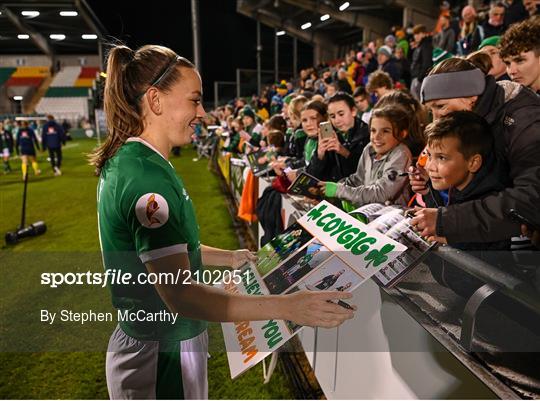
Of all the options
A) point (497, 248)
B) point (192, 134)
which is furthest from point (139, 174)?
point (497, 248)

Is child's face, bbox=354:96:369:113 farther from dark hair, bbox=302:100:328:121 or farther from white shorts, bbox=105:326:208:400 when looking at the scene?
white shorts, bbox=105:326:208:400

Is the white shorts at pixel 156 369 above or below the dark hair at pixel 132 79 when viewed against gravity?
below

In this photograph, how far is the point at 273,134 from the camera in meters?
5.02

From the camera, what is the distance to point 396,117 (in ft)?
8.19

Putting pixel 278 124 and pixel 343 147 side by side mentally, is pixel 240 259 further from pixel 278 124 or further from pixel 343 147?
pixel 278 124

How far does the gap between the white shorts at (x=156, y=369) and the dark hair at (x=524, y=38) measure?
1730 millimetres

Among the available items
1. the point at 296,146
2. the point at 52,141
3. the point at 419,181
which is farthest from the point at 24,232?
the point at 52,141

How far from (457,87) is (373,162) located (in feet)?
3.33

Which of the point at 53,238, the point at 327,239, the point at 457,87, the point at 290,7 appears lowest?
the point at 53,238

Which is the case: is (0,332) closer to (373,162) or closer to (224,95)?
(373,162)

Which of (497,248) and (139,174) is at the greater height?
(139,174)

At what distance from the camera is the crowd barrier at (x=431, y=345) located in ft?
3.36

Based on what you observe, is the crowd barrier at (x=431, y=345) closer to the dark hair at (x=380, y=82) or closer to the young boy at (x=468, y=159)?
the young boy at (x=468, y=159)

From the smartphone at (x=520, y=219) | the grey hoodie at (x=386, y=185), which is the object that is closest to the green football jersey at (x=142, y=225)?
the smartphone at (x=520, y=219)
